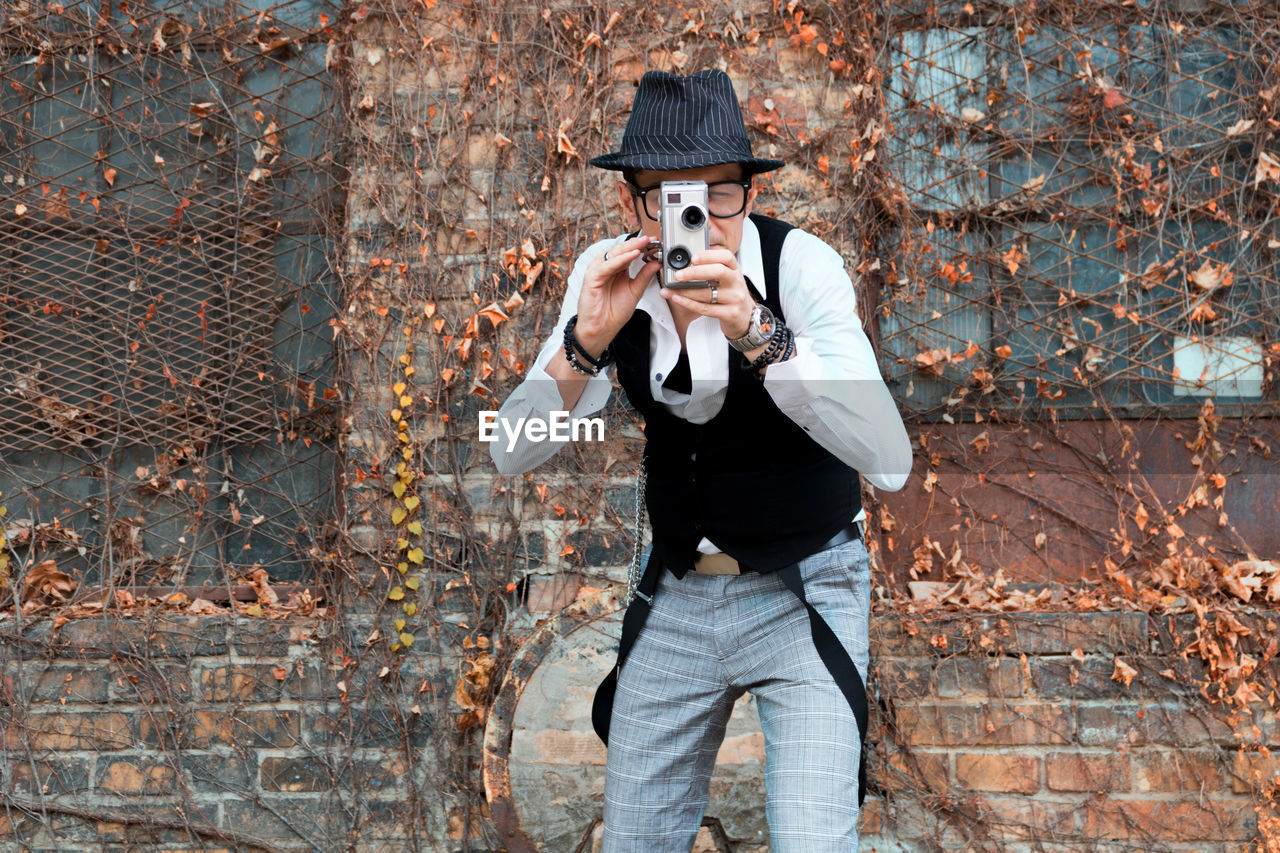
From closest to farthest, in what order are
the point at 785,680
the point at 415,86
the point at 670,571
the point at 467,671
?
the point at 785,680
the point at 670,571
the point at 467,671
the point at 415,86

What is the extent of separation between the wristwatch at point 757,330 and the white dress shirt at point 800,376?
0.05m

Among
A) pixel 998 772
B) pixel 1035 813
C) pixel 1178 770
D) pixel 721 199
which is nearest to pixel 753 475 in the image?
pixel 721 199

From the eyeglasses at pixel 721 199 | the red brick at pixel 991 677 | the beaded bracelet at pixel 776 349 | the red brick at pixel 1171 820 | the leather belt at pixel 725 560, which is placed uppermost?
the eyeglasses at pixel 721 199

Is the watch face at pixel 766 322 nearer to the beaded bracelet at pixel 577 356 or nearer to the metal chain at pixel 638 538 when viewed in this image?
the beaded bracelet at pixel 577 356

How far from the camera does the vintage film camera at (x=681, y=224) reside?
1821 millimetres

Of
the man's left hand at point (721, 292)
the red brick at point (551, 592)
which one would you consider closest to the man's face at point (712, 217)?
the man's left hand at point (721, 292)

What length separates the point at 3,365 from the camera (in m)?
3.70

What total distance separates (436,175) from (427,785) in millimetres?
1908

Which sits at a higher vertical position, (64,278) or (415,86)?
(415,86)

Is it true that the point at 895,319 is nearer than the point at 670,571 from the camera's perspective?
No

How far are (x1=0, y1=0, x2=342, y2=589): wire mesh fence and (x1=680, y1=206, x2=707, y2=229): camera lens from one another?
210 cm

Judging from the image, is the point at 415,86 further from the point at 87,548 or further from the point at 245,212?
the point at 87,548

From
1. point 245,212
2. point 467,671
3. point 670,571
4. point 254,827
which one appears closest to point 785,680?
point 670,571

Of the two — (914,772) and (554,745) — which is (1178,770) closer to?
(914,772)
